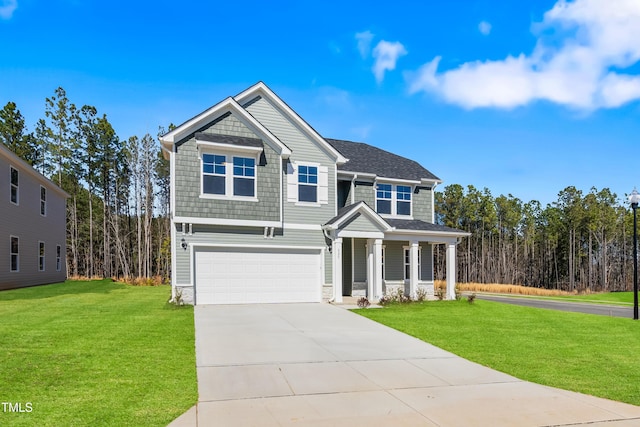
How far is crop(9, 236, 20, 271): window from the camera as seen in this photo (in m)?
21.0

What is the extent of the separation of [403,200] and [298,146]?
645 centimetres

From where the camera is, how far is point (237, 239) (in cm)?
1590

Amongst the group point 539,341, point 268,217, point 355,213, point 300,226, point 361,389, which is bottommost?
point 539,341

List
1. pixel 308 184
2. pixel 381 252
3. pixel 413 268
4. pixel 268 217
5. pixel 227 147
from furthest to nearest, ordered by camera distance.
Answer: pixel 413 268, pixel 381 252, pixel 308 184, pixel 268 217, pixel 227 147

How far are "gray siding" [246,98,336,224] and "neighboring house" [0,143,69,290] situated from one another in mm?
12283

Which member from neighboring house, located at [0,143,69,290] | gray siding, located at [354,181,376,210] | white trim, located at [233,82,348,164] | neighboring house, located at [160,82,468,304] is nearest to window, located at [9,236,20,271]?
neighboring house, located at [0,143,69,290]

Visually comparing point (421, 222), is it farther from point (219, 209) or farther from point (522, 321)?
point (219, 209)

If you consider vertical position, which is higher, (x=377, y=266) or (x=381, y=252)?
(x=381, y=252)

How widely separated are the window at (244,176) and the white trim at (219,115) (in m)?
1.18

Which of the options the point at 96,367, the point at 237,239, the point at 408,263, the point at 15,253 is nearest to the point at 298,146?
the point at 237,239

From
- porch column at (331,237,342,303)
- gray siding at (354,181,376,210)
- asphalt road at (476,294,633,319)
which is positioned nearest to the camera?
porch column at (331,237,342,303)

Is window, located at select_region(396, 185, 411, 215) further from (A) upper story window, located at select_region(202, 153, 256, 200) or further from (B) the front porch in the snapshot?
(A) upper story window, located at select_region(202, 153, 256, 200)

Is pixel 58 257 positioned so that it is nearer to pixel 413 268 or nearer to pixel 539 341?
pixel 413 268

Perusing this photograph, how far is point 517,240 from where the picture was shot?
55.9 metres
